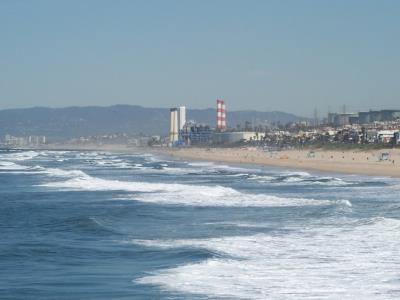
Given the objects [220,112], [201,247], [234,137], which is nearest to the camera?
[201,247]

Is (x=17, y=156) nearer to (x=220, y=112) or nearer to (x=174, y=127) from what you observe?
(x=220, y=112)

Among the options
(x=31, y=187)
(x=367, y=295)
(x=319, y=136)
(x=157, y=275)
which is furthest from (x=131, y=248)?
(x=319, y=136)

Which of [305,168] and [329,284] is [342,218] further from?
[305,168]

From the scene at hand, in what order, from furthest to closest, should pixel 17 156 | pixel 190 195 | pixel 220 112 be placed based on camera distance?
pixel 220 112
pixel 17 156
pixel 190 195

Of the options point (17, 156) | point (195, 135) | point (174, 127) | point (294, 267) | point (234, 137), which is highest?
point (174, 127)

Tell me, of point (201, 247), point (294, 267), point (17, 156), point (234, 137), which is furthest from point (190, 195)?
point (234, 137)

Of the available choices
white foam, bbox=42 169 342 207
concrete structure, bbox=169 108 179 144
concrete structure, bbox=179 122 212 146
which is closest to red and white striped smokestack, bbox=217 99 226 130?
concrete structure, bbox=179 122 212 146

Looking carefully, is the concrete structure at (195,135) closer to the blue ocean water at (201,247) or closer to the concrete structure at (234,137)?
the concrete structure at (234,137)
